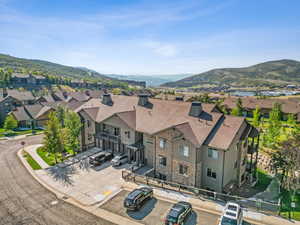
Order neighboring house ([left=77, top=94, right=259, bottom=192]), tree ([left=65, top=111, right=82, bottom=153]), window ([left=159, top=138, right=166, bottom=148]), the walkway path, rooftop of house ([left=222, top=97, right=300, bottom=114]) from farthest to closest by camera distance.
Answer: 1. rooftop of house ([left=222, top=97, right=300, bottom=114])
2. tree ([left=65, top=111, right=82, bottom=153])
3. the walkway path
4. window ([left=159, top=138, right=166, bottom=148])
5. neighboring house ([left=77, top=94, right=259, bottom=192])

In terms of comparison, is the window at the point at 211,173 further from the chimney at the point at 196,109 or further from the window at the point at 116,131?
the window at the point at 116,131

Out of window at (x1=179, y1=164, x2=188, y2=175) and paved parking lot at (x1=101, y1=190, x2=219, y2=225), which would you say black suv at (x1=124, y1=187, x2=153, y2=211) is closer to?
paved parking lot at (x1=101, y1=190, x2=219, y2=225)

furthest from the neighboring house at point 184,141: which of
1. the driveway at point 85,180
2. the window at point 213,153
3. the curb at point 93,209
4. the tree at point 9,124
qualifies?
the tree at point 9,124

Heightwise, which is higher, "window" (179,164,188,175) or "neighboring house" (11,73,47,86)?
"neighboring house" (11,73,47,86)

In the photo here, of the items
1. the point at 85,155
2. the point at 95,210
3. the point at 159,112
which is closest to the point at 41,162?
the point at 85,155

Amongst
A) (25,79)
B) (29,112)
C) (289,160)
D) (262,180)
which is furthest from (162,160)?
(25,79)

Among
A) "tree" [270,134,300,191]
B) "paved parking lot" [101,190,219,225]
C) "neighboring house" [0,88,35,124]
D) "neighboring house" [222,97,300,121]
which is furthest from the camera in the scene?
"neighboring house" [222,97,300,121]

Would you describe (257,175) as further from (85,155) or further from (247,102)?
(247,102)

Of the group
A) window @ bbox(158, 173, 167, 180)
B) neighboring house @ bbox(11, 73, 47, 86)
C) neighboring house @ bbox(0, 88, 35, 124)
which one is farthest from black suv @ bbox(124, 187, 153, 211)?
neighboring house @ bbox(11, 73, 47, 86)
